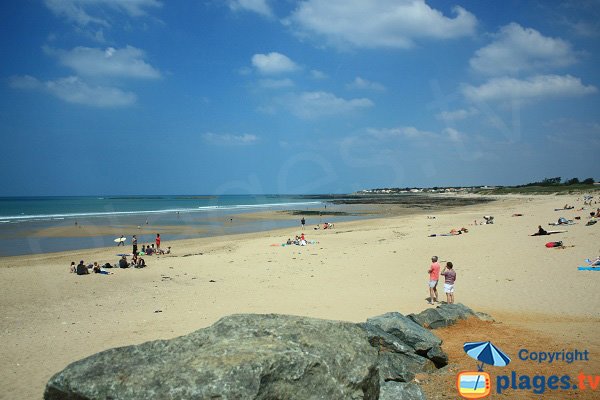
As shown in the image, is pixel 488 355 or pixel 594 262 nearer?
pixel 488 355

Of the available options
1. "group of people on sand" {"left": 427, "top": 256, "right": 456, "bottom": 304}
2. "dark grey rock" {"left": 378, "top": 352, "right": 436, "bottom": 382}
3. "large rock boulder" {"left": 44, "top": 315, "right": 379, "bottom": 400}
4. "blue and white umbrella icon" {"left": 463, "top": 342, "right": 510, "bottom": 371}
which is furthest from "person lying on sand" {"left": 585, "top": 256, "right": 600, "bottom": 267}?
"large rock boulder" {"left": 44, "top": 315, "right": 379, "bottom": 400}

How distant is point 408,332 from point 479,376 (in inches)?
59.3

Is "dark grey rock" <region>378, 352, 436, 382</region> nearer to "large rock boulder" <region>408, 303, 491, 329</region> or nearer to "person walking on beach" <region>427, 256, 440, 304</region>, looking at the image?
"large rock boulder" <region>408, 303, 491, 329</region>

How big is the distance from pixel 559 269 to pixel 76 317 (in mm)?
18820

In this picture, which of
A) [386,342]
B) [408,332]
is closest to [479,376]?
[408,332]

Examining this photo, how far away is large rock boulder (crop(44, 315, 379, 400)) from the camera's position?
3.65m

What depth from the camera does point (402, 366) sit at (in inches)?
278

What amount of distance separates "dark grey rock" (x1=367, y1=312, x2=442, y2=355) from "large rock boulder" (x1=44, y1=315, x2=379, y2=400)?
135 inches

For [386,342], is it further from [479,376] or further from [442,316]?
[442,316]

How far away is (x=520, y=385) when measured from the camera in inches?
255

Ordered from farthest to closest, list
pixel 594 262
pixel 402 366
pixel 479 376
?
pixel 594 262
pixel 402 366
pixel 479 376

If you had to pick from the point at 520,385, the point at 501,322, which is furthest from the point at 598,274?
the point at 520,385

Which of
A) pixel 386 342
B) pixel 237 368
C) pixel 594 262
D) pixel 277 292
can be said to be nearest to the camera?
pixel 237 368

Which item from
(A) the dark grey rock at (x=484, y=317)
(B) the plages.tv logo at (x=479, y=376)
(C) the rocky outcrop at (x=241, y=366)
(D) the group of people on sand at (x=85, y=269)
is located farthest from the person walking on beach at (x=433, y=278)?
(D) the group of people on sand at (x=85, y=269)
